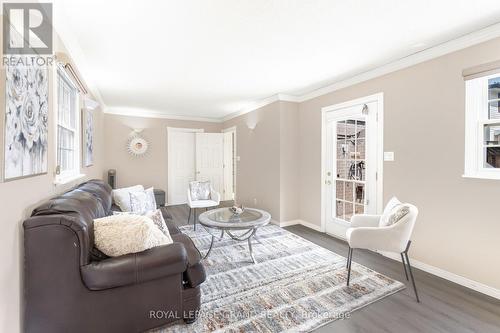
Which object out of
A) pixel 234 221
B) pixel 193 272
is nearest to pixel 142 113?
pixel 234 221

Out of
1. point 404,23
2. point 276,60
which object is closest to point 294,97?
point 276,60

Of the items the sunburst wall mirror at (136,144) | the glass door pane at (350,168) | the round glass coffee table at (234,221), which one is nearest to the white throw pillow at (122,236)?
the round glass coffee table at (234,221)

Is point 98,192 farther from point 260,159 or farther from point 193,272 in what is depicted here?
point 260,159

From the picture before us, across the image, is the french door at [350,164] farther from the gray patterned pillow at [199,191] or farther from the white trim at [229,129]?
the white trim at [229,129]

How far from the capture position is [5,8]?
1173 mm

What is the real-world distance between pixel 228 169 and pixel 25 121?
5394 millimetres

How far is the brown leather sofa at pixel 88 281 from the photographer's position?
1314mm

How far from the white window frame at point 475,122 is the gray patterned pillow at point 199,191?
11.9 ft

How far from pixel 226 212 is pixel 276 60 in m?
2.01

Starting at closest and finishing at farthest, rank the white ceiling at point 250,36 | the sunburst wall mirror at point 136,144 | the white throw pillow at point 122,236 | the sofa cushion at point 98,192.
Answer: the white throw pillow at point 122,236, the white ceiling at point 250,36, the sofa cushion at point 98,192, the sunburst wall mirror at point 136,144

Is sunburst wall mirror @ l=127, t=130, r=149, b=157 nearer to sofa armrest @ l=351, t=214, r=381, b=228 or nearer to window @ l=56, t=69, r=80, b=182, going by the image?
window @ l=56, t=69, r=80, b=182

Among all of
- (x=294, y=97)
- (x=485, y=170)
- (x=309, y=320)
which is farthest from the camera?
(x=294, y=97)

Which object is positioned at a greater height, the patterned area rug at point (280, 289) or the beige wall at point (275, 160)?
the beige wall at point (275, 160)

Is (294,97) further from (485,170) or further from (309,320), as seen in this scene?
(309,320)
